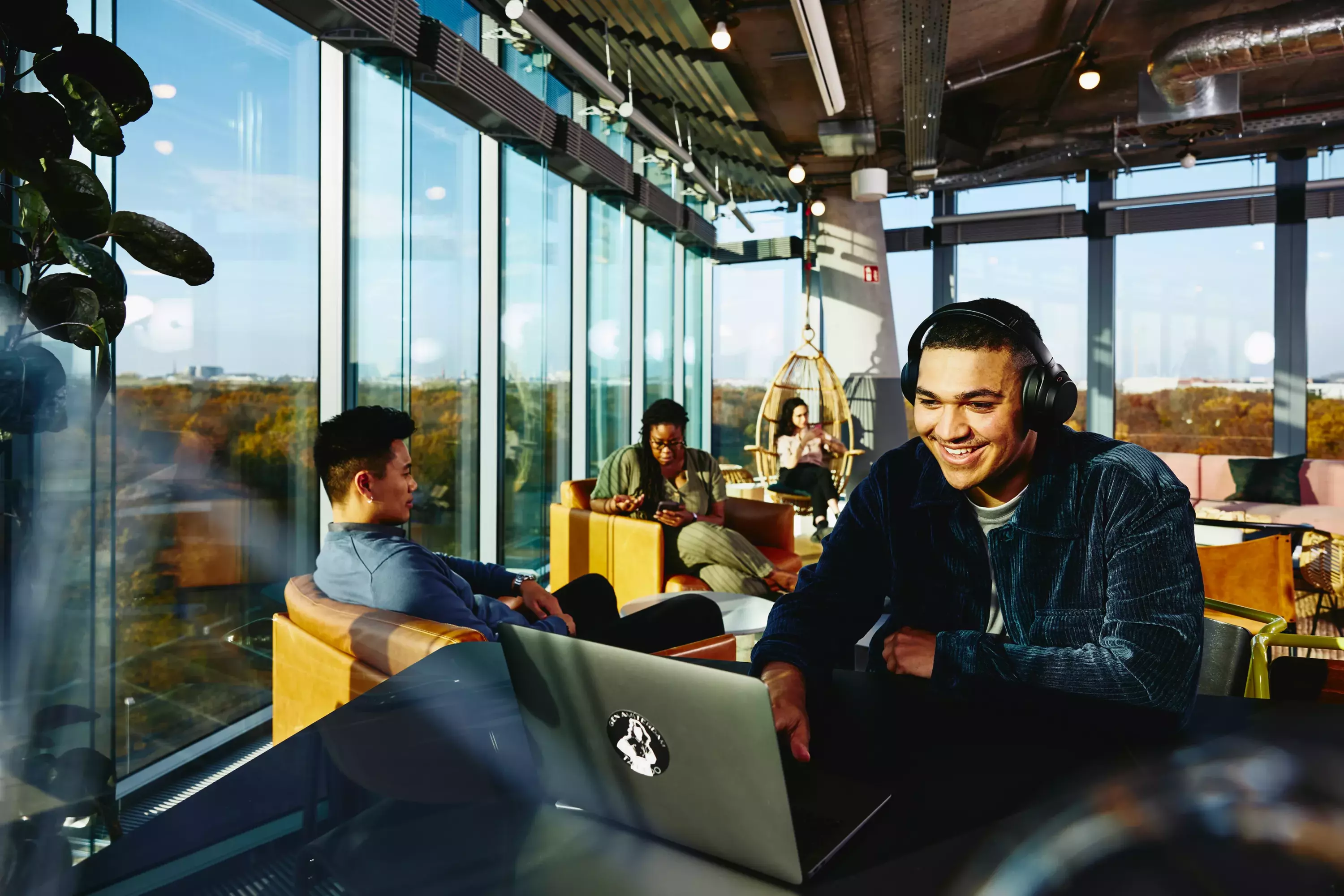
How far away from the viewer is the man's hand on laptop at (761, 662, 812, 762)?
3.26ft

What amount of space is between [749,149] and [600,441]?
308 cm

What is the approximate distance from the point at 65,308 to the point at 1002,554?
Answer: 1.81 m

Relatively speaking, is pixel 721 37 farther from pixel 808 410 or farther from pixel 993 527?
pixel 808 410

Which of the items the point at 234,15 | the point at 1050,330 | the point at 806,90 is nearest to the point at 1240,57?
the point at 806,90

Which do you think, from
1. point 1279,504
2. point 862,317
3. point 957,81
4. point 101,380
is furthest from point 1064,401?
point 862,317

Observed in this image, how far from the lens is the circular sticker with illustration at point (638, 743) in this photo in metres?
0.78

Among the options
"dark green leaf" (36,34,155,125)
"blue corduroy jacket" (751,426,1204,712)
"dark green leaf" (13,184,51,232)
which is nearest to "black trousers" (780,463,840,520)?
"blue corduroy jacket" (751,426,1204,712)

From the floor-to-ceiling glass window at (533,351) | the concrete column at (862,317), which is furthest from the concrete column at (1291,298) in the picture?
the floor-to-ceiling glass window at (533,351)

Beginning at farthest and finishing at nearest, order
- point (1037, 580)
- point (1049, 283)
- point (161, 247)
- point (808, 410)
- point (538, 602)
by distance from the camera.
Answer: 1. point (1049, 283)
2. point (808, 410)
3. point (538, 602)
4. point (161, 247)
5. point (1037, 580)

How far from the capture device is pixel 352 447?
2.33m

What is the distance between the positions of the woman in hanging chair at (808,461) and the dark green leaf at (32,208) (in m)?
6.14

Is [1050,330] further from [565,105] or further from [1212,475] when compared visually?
[565,105]

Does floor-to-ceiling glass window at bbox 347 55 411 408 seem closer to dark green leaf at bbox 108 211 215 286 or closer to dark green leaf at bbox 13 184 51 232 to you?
dark green leaf at bbox 108 211 215 286

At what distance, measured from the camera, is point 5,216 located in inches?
81.1
